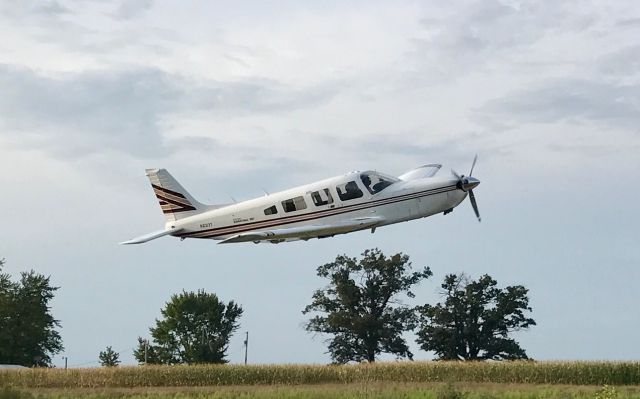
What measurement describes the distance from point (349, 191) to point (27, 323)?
55.1m

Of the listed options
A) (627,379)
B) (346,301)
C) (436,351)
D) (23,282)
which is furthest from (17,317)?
(627,379)

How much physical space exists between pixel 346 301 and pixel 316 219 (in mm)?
46783

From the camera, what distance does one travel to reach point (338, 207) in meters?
44.9

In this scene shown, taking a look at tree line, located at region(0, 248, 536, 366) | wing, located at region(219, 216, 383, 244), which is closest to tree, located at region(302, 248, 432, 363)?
tree line, located at region(0, 248, 536, 366)

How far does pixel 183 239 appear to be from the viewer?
47.9 metres

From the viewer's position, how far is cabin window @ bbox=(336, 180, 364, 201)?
45031mm

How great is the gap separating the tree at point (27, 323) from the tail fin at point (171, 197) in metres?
45.4

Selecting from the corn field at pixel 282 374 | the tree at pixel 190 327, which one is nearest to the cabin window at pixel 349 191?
the corn field at pixel 282 374

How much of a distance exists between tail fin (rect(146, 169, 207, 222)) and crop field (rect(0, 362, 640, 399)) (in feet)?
29.1

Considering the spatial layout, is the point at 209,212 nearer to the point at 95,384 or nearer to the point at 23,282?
the point at 95,384

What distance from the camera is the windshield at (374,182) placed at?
4534 cm

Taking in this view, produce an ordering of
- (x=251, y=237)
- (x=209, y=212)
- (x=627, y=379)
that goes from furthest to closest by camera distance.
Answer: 1. (x=627, y=379)
2. (x=209, y=212)
3. (x=251, y=237)

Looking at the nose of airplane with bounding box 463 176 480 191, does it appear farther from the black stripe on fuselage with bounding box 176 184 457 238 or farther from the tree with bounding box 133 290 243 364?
the tree with bounding box 133 290 243 364

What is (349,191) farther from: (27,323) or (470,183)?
(27,323)
